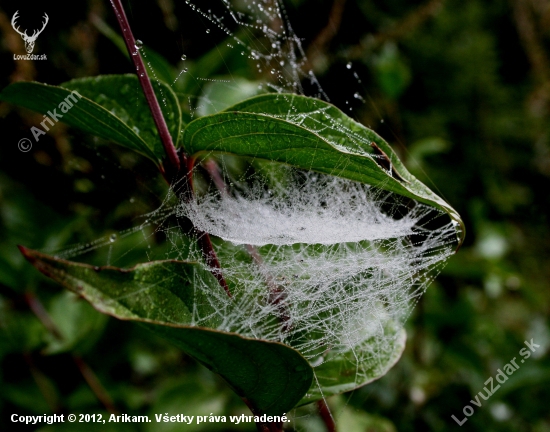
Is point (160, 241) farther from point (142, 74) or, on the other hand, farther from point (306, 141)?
point (306, 141)

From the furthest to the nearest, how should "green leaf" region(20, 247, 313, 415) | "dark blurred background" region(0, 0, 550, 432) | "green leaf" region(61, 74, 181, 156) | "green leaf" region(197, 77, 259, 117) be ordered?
1. "dark blurred background" region(0, 0, 550, 432)
2. "green leaf" region(197, 77, 259, 117)
3. "green leaf" region(61, 74, 181, 156)
4. "green leaf" region(20, 247, 313, 415)

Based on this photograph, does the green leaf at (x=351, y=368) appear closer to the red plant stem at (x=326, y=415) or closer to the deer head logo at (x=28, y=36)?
the red plant stem at (x=326, y=415)

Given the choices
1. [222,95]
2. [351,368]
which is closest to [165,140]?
[351,368]

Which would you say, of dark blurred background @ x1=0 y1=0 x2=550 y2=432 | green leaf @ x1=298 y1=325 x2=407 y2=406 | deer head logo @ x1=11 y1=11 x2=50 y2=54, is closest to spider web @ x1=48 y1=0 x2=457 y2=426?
green leaf @ x1=298 y1=325 x2=407 y2=406

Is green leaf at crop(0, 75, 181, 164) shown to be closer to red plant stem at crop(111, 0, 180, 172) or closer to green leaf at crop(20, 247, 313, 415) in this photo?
red plant stem at crop(111, 0, 180, 172)

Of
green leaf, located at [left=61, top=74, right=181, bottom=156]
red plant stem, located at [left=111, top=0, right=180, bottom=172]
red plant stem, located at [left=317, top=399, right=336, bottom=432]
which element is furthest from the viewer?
red plant stem, located at [left=317, top=399, right=336, bottom=432]

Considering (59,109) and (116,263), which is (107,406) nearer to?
(116,263)

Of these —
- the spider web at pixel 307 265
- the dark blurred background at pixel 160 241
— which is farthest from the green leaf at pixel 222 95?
the spider web at pixel 307 265
